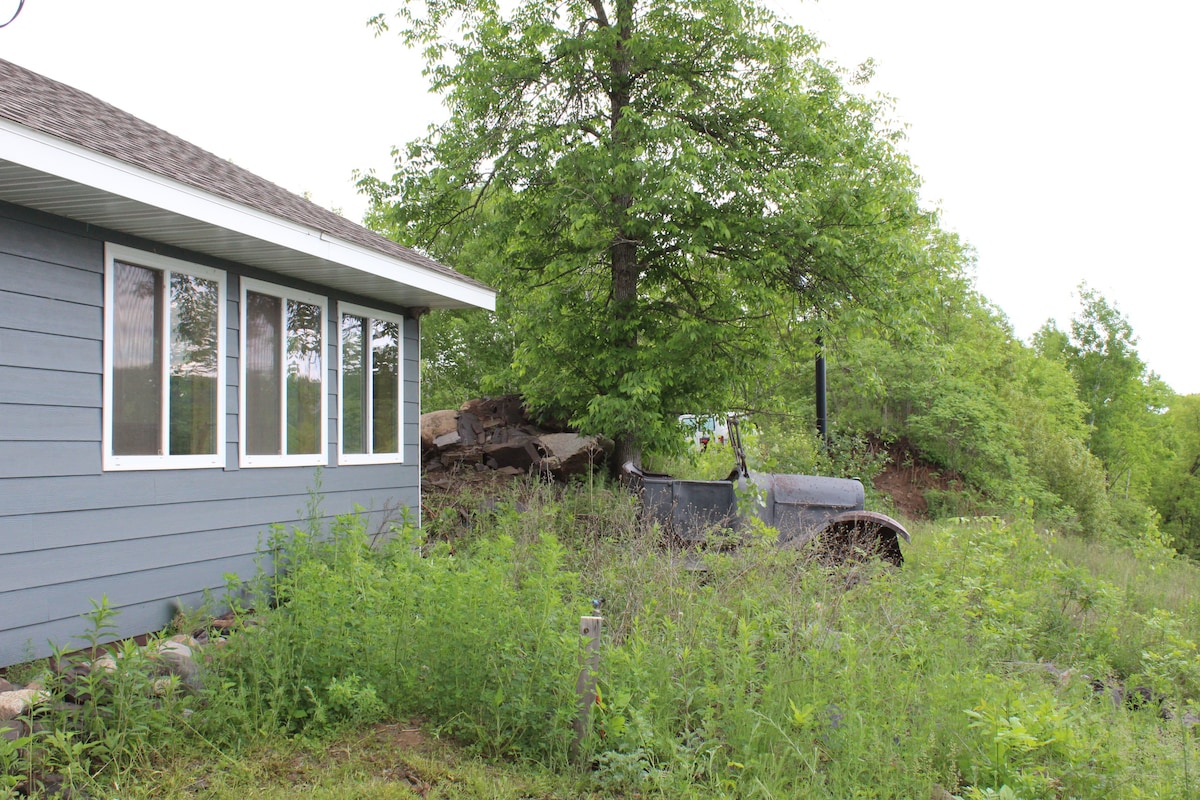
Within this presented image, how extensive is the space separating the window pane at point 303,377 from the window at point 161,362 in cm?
82

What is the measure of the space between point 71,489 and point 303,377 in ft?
7.55

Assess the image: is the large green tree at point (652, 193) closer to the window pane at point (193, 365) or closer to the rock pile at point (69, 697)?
the window pane at point (193, 365)

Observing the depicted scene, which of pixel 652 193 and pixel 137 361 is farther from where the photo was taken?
pixel 652 193

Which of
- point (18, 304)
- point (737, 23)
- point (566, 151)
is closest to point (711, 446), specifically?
point (566, 151)

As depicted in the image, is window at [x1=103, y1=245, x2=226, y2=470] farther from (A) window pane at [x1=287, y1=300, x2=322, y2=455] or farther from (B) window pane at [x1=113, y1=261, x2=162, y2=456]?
(A) window pane at [x1=287, y1=300, x2=322, y2=455]

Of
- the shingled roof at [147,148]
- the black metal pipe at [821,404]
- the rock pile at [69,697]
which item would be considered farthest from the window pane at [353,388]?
the black metal pipe at [821,404]

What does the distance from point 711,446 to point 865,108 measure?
5.97 m

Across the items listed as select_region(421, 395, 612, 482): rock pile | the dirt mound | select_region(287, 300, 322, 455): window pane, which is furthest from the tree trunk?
the dirt mound

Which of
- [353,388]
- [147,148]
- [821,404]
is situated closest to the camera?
[147,148]

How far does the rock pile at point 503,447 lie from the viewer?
460 inches

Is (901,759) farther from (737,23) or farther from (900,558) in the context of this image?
(737,23)

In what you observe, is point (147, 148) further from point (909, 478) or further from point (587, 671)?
point (909, 478)

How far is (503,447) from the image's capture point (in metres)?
11.9

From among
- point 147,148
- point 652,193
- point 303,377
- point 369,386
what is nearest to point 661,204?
point 652,193
